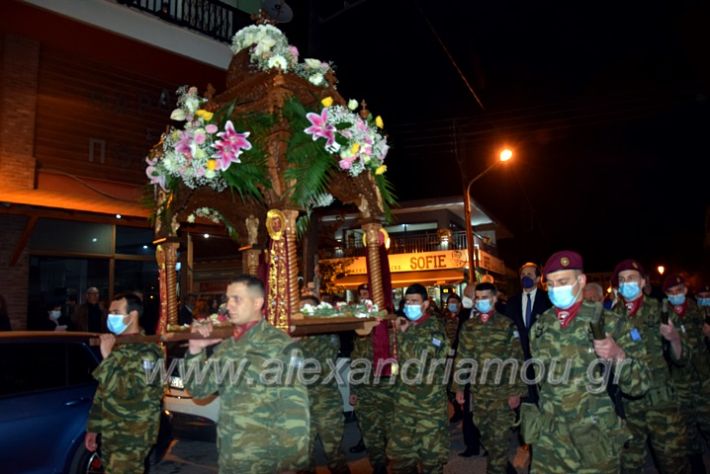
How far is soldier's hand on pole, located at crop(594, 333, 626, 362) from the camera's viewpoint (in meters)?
3.90

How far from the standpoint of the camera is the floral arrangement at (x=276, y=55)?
5512 mm

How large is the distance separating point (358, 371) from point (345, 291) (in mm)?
18899

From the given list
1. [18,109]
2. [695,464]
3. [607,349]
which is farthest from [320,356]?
[18,109]

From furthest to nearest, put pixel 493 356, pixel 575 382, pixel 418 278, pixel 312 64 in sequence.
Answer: pixel 418 278
pixel 493 356
pixel 312 64
pixel 575 382

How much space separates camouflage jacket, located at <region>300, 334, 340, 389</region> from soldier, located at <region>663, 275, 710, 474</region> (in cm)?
380

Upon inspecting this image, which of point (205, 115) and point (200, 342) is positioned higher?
point (205, 115)

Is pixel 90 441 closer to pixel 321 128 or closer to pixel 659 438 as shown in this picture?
pixel 321 128

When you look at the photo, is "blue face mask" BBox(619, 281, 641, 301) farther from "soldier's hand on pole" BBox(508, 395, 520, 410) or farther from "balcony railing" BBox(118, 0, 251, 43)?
"balcony railing" BBox(118, 0, 251, 43)

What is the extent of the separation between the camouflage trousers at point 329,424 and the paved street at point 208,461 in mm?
1013

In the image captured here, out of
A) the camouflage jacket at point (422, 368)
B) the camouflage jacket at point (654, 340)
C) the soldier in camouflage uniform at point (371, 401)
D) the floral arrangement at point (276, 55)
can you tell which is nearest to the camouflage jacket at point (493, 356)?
the camouflage jacket at point (422, 368)

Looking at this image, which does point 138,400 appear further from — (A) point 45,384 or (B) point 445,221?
(B) point 445,221

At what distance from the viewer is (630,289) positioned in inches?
232

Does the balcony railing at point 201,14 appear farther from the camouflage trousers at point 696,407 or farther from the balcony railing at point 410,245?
the balcony railing at point 410,245

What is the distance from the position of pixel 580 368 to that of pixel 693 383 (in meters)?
3.34
